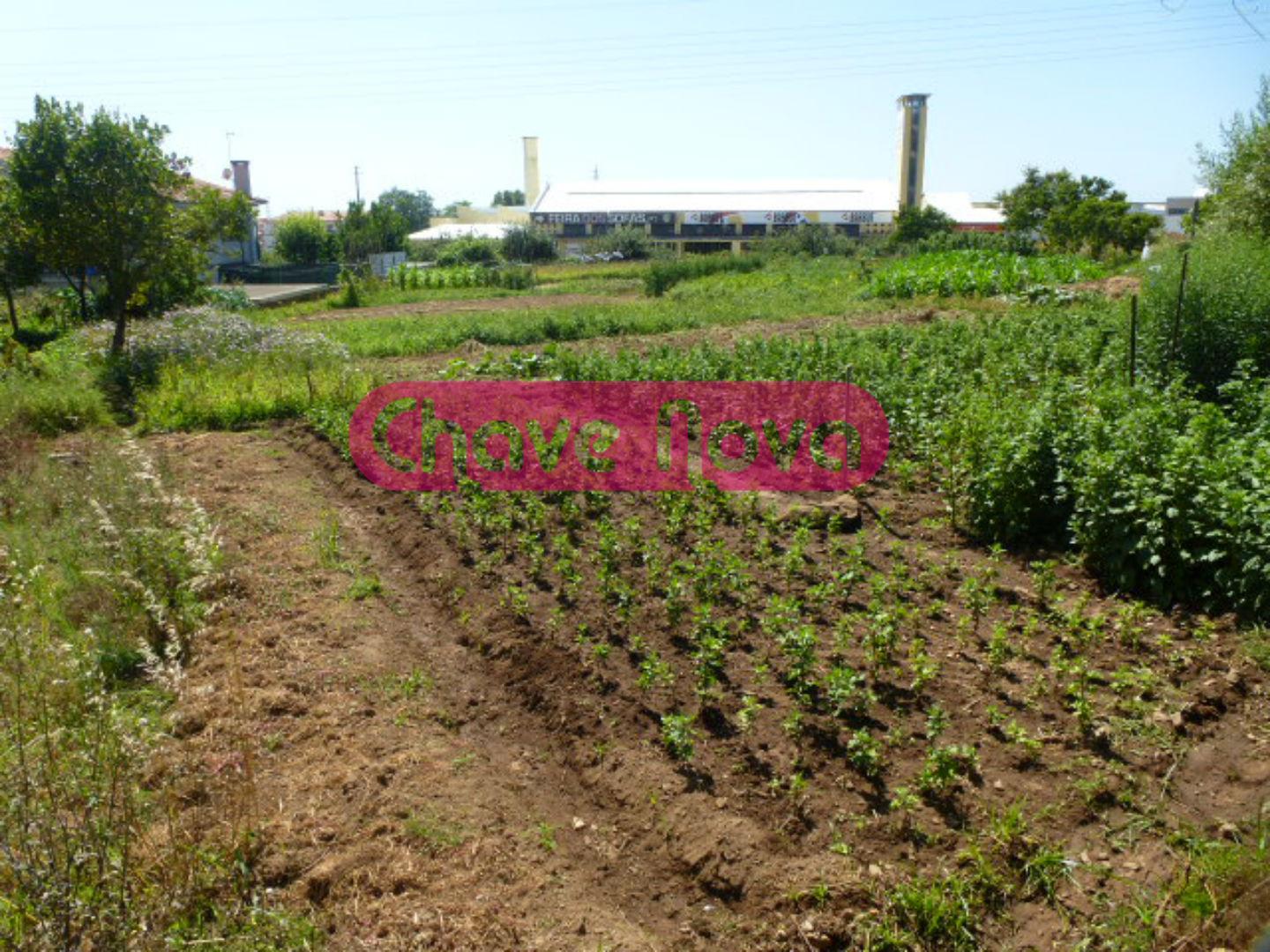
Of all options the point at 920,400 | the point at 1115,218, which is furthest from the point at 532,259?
the point at 920,400

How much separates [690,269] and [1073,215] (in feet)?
60.2

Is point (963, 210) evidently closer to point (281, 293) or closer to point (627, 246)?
point (627, 246)

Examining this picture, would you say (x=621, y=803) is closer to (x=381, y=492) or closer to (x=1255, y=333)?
(x=381, y=492)

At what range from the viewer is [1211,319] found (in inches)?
405

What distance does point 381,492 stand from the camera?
28.5 feet

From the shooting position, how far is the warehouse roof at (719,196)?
188 ft

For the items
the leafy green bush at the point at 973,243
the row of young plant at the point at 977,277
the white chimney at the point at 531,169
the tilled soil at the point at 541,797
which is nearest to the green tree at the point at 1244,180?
the row of young plant at the point at 977,277

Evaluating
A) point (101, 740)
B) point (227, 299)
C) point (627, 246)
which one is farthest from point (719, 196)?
point (101, 740)

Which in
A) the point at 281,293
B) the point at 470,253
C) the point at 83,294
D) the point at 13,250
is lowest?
the point at 281,293

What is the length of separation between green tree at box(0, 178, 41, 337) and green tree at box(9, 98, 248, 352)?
0.34 meters

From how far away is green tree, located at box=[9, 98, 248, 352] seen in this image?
1395 centimetres

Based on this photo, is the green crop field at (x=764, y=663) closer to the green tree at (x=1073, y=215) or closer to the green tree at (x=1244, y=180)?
the green tree at (x=1244, y=180)

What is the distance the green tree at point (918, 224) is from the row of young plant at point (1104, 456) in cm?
3678

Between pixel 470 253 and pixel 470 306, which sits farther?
pixel 470 253
